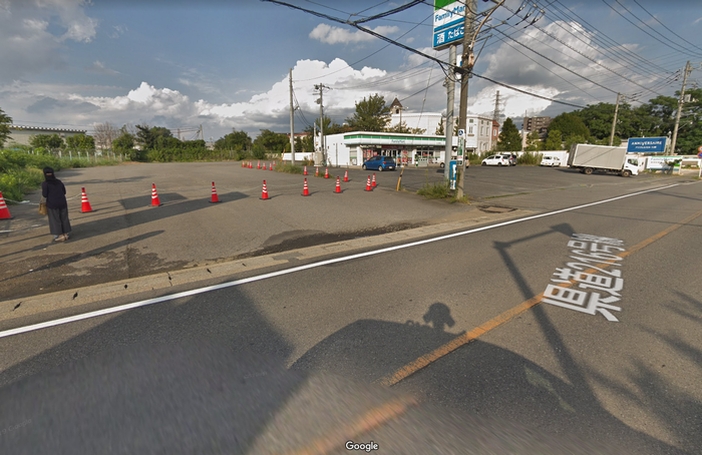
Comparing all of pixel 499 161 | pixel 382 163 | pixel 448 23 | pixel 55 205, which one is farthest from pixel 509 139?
pixel 55 205

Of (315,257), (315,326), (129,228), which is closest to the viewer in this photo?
(315,326)

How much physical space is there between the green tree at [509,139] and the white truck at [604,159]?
2884cm

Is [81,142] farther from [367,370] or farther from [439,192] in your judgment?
[367,370]

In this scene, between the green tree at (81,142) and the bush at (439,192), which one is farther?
the green tree at (81,142)

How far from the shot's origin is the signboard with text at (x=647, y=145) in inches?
1472

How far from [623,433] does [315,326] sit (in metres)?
2.62

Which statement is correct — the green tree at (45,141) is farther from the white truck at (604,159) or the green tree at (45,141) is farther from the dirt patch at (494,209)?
the white truck at (604,159)


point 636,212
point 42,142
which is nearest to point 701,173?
point 636,212

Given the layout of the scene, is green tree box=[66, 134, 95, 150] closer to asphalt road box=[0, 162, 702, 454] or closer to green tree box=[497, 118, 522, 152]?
asphalt road box=[0, 162, 702, 454]

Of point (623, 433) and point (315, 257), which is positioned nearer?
Answer: point (623, 433)

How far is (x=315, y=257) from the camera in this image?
598cm

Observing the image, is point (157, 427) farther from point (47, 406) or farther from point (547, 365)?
point (547, 365)

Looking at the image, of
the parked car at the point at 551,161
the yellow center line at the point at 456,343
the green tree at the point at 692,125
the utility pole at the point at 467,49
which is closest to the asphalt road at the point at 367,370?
the yellow center line at the point at 456,343

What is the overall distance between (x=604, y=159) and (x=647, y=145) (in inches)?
505
